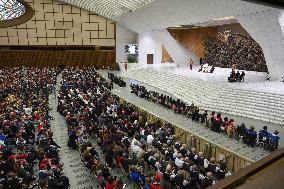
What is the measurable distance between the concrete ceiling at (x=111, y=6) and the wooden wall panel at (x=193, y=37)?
5.85 m

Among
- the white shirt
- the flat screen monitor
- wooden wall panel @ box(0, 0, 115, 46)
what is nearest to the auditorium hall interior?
the white shirt

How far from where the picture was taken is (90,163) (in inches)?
351

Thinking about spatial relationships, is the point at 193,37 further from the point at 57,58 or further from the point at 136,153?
the point at 136,153

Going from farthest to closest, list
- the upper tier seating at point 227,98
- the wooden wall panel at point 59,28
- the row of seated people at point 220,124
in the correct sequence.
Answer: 1. the wooden wall panel at point 59,28
2. the upper tier seating at point 227,98
3. the row of seated people at point 220,124

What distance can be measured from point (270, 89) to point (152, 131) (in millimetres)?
7290

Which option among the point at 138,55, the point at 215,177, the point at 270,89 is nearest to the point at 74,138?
the point at 215,177

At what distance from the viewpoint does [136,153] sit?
31.5 feet

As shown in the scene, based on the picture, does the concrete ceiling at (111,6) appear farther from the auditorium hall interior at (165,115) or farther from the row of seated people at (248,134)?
the row of seated people at (248,134)

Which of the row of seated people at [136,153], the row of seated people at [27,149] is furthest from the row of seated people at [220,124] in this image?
the row of seated people at [27,149]

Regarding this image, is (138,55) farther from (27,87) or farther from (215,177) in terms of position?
(215,177)

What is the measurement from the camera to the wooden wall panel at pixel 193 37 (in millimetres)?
29953

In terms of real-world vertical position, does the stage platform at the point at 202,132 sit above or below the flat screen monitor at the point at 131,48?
below

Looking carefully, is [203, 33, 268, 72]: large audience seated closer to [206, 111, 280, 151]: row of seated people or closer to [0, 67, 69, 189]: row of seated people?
[206, 111, 280, 151]: row of seated people

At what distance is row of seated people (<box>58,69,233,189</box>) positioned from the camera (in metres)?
7.85
